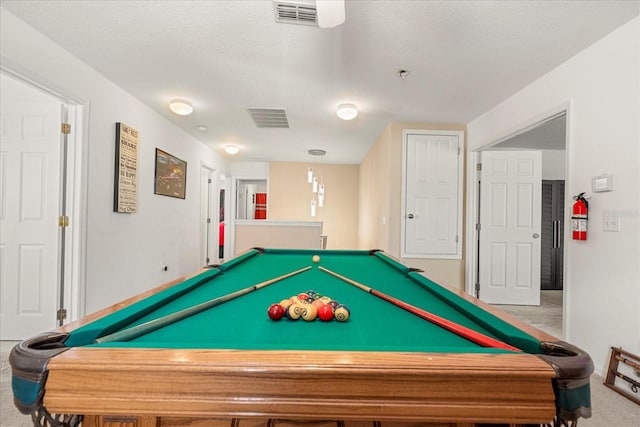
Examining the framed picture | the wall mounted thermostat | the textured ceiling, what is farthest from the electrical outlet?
the framed picture

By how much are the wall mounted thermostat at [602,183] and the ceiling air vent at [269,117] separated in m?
3.02

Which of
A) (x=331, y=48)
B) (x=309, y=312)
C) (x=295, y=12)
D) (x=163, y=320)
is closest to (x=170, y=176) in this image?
(x=331, y=48)

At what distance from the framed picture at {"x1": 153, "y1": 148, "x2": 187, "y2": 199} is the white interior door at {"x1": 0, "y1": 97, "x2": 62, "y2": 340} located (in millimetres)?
1269

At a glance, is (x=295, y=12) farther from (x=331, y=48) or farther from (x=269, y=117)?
(x=269, y=117)

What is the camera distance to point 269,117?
4121mm

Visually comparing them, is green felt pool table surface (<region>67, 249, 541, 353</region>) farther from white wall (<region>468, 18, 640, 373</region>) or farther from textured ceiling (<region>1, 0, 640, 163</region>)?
textured ceiling (<region>1, 0, 640, 163</region>)

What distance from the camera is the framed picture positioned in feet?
13.2

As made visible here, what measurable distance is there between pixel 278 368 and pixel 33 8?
2702 mm

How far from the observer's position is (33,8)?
199cm

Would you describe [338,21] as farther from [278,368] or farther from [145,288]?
[145,288]

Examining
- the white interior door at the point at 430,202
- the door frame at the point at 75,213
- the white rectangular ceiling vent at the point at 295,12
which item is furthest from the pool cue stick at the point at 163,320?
the white interior door at the point at 430,202

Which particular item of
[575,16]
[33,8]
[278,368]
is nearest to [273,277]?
Answer: [278,368]

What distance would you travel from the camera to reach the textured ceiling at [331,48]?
78.1 inches

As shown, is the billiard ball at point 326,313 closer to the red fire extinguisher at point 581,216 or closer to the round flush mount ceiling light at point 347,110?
the red fire extinguisher at point 581,216
